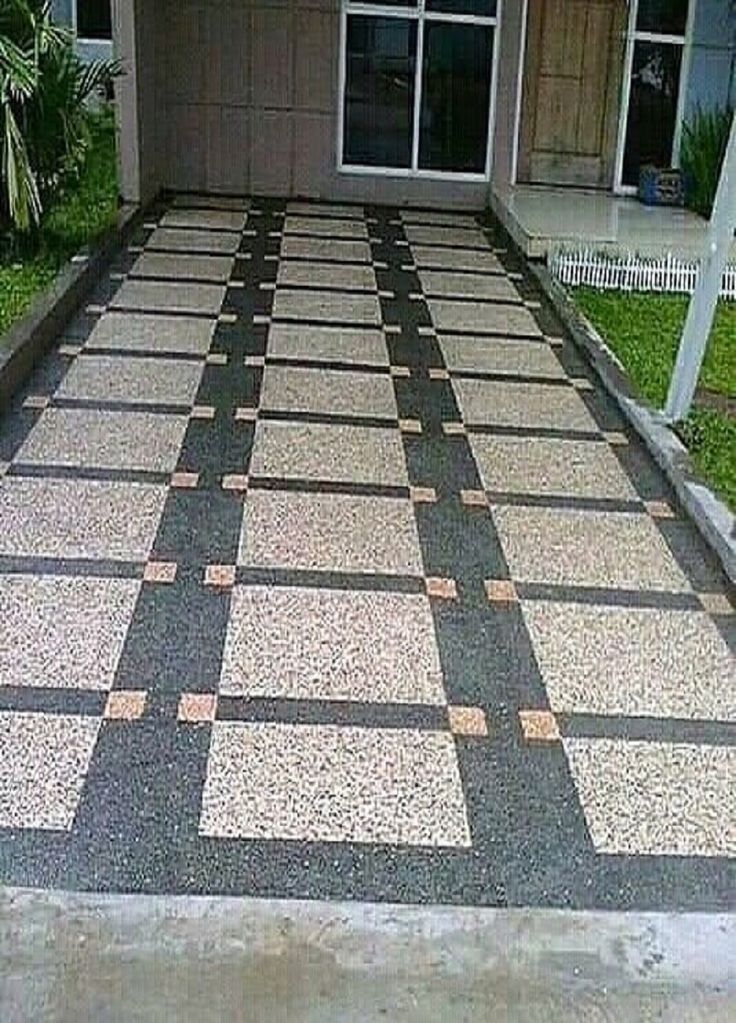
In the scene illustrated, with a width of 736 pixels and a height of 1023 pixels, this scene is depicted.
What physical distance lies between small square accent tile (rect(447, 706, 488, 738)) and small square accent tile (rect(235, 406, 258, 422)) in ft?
7.48

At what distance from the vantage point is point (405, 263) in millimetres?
8312

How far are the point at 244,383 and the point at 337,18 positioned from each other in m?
5.77

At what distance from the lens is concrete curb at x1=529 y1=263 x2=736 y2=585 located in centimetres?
395

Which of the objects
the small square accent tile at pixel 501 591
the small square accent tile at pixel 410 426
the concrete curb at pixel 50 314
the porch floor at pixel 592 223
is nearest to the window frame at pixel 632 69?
the porch floor at pixel 592 223

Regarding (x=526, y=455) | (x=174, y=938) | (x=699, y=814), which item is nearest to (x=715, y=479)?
(x=526, y=455)

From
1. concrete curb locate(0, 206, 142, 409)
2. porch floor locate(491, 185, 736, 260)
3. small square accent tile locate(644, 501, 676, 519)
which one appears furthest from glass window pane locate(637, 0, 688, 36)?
small square accent tile locate(644, 501, 676, 519)

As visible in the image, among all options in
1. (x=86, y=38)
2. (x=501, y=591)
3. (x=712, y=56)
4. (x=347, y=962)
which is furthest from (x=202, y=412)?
(x=86, y=38)

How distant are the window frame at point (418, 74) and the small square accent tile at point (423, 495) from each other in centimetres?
672

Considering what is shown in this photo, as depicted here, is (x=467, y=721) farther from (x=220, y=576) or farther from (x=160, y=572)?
(x=160, y=572)

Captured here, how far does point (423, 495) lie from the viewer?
4.30 meters

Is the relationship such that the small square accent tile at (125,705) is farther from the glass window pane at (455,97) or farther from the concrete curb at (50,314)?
the glass window pane at (455,97)

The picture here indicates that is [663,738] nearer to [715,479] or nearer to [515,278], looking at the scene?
[715,479]

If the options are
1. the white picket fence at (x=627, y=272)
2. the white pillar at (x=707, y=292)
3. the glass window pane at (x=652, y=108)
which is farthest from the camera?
the glass window pane at (x=652, y=108)

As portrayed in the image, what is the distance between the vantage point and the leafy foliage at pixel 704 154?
9734mm
